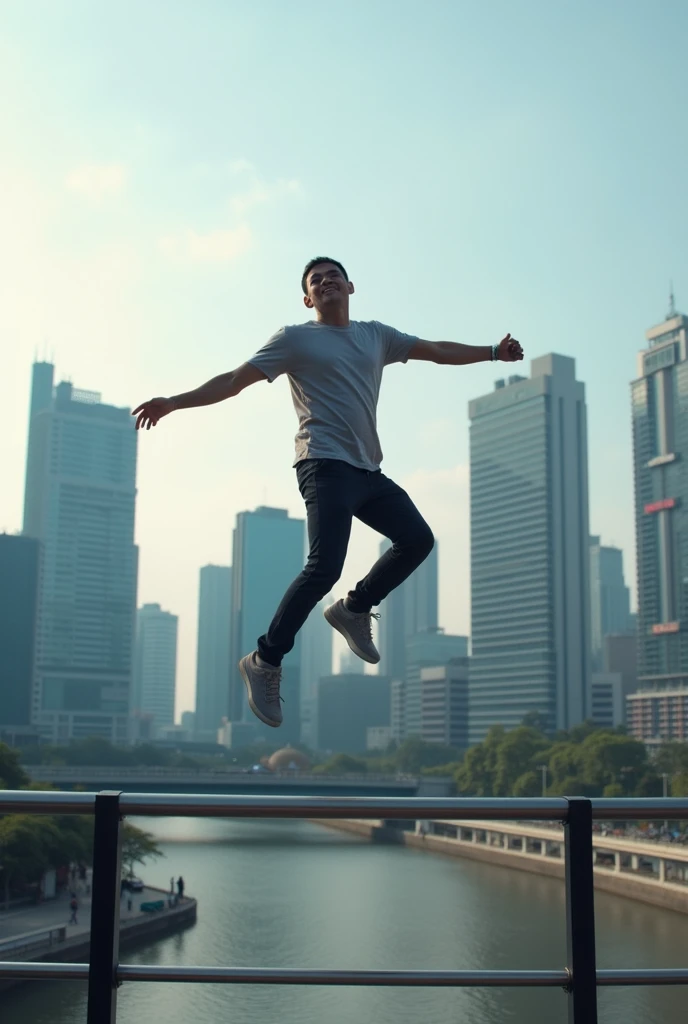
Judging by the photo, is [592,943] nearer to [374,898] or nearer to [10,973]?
[10,973]

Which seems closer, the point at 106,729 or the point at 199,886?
the point at 199,886

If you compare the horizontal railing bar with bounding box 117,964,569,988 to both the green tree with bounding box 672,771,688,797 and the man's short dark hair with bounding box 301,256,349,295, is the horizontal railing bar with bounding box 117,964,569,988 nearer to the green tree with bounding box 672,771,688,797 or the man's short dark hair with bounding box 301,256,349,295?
the man's short dark hair with bounding box 301,256,349,295

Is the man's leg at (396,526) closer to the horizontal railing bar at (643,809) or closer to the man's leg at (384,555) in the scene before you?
the man's leg at (384,555)

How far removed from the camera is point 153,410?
365 centimetres

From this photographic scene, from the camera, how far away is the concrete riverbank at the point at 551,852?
28.6 meters

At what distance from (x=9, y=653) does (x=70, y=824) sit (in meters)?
89.4

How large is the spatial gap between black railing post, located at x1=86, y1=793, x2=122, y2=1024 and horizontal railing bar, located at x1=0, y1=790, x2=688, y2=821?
0.13 feet

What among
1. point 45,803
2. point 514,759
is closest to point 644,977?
point 45,803

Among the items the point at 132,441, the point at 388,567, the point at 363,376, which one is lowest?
the point at 388,567

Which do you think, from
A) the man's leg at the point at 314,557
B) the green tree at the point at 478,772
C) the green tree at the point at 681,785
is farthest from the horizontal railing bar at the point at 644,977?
the green tree at the point at 478,772

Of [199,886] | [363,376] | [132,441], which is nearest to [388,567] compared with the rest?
[363,376]

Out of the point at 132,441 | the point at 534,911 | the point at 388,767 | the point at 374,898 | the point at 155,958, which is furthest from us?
the point at 132,441

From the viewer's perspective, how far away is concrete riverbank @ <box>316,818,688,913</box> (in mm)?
28559

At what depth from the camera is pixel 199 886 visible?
3703 cm
